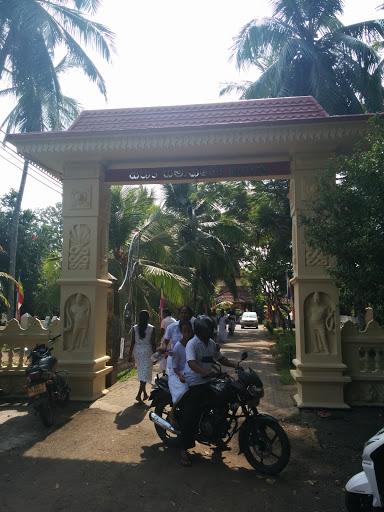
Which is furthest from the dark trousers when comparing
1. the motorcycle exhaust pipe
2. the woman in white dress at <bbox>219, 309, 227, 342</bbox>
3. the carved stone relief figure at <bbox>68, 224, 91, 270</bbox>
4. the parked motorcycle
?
the woman in white dress at <bbox>219, 309, 227, 342</bbox>

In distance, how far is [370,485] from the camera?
9.02 feet

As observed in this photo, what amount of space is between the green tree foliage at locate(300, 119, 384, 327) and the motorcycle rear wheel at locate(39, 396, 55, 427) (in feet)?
14.0

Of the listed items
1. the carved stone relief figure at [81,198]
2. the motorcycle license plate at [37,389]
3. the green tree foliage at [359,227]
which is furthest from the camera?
the carved stone relief figure at [81,198]

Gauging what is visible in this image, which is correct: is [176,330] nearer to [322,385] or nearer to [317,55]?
[322,385]

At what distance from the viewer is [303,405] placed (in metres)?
6.56

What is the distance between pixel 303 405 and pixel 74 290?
14.2ft

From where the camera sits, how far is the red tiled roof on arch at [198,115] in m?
7.12

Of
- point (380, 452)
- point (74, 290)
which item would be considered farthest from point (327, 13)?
point (380, 452)

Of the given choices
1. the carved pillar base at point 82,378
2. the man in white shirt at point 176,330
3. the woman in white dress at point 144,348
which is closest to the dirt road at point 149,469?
the carved pillar base at point 82,378

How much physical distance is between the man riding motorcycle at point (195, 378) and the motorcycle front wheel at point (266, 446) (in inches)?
16.0

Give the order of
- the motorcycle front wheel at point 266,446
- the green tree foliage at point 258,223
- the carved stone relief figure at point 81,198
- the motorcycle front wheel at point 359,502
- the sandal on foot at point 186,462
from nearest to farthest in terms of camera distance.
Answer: the motorcycle front wheel at point 359,502, the motorcycle front wheel at point 266,446, the sandal on foot at point 186,462, the carved stone relief figure at point 81,198, the green tree foliage at point 258,223

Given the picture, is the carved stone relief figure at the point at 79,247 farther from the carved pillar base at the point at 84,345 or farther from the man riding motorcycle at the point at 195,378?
the man riding motorcycle at the point at 195,378

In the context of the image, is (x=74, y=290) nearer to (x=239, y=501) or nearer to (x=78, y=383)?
(x=78, y=383)

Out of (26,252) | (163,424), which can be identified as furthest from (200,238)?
(163,424)
